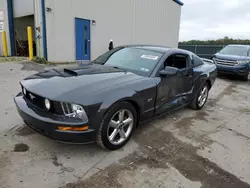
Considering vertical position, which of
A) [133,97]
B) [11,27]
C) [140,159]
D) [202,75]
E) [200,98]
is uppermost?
[11,27]

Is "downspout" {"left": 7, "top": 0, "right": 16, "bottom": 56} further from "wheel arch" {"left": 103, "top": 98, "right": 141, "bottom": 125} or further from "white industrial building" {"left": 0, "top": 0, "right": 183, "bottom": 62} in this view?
"wheel arch" {"left": 103, "top": 98, "right": 141, "bottom": 125}

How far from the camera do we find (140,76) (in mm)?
3232

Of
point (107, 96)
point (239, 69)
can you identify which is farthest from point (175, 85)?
point (239, 69)

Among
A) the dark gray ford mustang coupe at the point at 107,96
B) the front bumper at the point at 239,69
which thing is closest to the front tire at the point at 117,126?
the dark gray ford mustang coupe at the point at 107,96

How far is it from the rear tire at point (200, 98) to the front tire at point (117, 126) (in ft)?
7.61

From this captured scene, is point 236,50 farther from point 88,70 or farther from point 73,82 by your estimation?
point 73,82

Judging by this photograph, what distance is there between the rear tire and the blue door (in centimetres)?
662

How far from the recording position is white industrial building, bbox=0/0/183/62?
8.79 metres

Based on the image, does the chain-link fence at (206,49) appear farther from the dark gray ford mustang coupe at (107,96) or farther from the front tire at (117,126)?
the front tire at (117,126)

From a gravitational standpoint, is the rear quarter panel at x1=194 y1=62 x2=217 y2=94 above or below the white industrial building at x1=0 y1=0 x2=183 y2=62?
below

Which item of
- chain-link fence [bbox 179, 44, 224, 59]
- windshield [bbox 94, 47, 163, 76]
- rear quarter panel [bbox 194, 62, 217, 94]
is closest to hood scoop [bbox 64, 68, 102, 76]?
windshield [bbox 94, 47, 163, 76]

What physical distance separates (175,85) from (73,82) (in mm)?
1936

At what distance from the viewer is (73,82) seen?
2.71 m

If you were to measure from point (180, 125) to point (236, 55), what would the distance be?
25.6 feet
